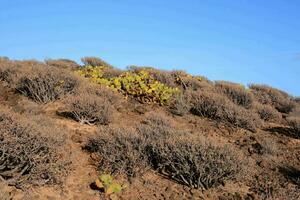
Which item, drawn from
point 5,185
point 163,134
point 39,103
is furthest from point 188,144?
point 39,103

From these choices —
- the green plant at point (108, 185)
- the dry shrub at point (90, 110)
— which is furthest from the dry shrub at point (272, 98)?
the green plant at point (108, 185)

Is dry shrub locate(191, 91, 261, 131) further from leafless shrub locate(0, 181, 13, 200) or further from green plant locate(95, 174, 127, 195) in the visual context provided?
leafless shrub locate(0, 181, 13, 200)

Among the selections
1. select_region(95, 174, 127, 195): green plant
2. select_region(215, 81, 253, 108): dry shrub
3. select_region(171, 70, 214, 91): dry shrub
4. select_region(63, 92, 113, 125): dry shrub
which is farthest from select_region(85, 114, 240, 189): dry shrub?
select_region(171, 70, 214, 91): dry shrub

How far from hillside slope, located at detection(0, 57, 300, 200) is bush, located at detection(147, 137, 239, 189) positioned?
0.02 meters

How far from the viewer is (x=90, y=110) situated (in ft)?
31.5

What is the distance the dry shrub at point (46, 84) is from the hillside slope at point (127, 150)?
0.09 ft

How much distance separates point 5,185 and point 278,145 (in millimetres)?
6270

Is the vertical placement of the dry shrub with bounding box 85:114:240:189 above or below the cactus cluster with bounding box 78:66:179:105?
below

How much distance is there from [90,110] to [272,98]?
1020cm

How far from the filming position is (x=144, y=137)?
8.12 m

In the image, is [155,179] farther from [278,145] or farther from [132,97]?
[132,97]

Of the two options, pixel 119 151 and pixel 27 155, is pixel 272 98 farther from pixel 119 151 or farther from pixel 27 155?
pixel 27 155

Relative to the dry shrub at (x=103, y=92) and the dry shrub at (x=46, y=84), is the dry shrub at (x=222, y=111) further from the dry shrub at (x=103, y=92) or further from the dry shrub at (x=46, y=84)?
the dry shrub at (x=46, y=84)

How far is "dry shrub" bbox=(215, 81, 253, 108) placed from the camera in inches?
555
